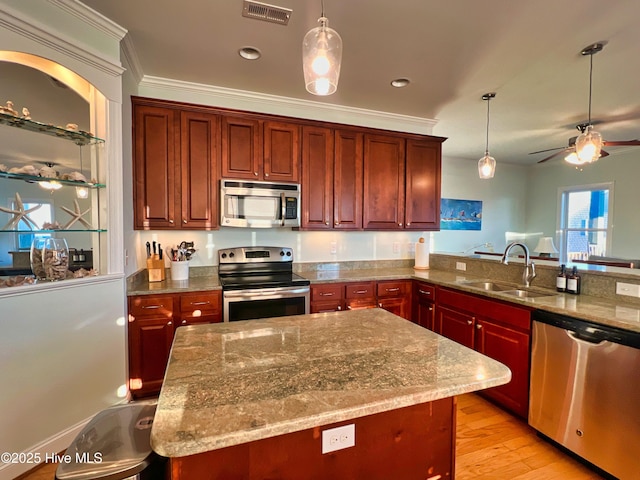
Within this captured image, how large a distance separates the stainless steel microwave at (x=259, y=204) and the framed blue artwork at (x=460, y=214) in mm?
4062

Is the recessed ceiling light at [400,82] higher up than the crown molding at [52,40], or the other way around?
the recessed ceiling light at [400,82]

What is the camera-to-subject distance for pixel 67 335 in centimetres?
195

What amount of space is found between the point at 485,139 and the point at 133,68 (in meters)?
4.73

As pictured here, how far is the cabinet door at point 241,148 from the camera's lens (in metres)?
2.92

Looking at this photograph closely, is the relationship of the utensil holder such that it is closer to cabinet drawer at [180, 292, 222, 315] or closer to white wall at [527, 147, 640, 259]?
cabinet drawer at [180, 292, 222, 315]

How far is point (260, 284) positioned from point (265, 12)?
196 cm

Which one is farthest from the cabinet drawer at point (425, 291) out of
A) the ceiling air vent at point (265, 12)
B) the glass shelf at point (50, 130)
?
the glass shelf at point (50, 130)

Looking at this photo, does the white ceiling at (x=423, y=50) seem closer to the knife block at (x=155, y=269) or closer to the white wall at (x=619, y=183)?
the knife block at (x=155, y=269)

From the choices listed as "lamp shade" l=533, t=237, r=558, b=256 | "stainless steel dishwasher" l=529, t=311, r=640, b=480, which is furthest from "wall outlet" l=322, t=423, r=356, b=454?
"lamp shade" l=533, t=237, r=558, b=256

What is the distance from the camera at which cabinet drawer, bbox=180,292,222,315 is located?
2.53 metres

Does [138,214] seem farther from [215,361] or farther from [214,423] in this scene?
[214,423]

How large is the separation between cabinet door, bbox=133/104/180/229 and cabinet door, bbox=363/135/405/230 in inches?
75.3

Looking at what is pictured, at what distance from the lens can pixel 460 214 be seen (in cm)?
633

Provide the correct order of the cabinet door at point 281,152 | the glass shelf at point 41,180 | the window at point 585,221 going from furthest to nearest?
the window at point 585,221
the cabinet door at point 281,152
the glass shelf at point 41,180
